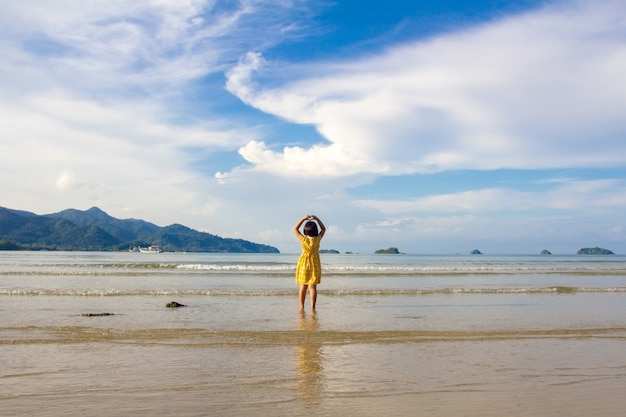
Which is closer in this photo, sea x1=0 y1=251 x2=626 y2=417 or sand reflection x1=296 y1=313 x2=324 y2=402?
sea x1=0 y1=251 x2=626 y2=417

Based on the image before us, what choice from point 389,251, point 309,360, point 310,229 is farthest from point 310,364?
point 389,251

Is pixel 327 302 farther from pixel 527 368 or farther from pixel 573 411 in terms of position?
pixel 573 411

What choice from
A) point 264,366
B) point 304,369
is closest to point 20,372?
point 264,366

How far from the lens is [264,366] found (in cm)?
682

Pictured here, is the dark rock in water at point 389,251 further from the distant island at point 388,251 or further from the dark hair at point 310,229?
the dark hair at point 310,229

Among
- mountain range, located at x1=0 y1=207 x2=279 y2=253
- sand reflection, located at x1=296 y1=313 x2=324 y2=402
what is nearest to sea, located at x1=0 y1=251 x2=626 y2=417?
sand reflection, located at x1=296 y1=313 x2=324 y2=402

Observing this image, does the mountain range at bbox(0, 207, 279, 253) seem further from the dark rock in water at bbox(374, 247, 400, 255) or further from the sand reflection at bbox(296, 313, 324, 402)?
the sand reflection at bbox(296, 313, 324, 402)

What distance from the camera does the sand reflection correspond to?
18.3ft

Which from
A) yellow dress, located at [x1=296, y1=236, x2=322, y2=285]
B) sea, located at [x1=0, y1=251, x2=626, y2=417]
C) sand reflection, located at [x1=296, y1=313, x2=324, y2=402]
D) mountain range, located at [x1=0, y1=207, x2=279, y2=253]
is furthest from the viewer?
mountain range, located at [x1=0, y1=207, x2=279, y2=253]

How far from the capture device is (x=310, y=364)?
22.8 feet

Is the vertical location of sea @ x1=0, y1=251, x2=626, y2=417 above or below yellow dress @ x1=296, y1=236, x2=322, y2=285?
below

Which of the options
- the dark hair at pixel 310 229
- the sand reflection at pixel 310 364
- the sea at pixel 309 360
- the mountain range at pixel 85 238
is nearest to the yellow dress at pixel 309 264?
the dark hair at pixel 310 229

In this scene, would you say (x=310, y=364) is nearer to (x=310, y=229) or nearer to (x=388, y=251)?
(x=310, y=229)

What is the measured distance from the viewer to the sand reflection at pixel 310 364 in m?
5.59
